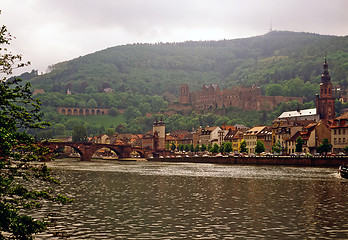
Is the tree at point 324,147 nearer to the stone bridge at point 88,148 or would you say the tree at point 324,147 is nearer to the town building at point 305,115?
the town building at point 305,115

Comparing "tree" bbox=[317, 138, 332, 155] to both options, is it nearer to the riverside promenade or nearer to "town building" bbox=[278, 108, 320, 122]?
the riverside promenade

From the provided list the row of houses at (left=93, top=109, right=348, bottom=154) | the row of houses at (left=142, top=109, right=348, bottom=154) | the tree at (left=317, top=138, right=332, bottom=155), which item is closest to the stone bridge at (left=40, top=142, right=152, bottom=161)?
the row of houses at (left=93, top=109, right=348, bottom=154)

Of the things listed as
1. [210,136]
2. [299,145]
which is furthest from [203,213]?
[210,136]

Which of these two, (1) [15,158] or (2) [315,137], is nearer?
(1) [15,158]

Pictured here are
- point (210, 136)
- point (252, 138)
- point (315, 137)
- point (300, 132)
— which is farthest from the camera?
point (210, 136)

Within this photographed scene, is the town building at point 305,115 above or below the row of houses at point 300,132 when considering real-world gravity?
A: above

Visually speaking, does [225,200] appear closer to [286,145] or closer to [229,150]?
[286,145]

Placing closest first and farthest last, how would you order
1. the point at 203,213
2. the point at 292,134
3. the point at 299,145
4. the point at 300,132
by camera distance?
the point at 203,213, the point at 299,145, the point at 300,132, the point at 292,134

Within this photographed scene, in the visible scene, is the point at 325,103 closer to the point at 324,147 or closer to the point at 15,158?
the point at 324,147

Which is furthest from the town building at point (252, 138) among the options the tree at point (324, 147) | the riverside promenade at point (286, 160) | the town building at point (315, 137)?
the tree at point (324, 147)

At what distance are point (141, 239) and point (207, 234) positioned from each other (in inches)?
140

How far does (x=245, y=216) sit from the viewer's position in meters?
33.9

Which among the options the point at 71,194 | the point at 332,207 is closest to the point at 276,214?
the point at 332,207

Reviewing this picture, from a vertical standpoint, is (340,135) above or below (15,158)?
above
